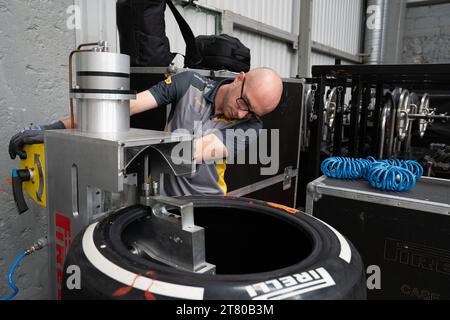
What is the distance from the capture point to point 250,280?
46 centimetres

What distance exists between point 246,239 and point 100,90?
0.41 meters

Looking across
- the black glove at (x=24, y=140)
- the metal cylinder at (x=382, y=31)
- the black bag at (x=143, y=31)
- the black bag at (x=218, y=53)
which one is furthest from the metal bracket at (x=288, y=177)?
the metal cylinder at (x=382, y=31)

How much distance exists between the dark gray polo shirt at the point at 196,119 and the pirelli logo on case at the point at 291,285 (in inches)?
30.6

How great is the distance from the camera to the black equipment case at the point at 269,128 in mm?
1473

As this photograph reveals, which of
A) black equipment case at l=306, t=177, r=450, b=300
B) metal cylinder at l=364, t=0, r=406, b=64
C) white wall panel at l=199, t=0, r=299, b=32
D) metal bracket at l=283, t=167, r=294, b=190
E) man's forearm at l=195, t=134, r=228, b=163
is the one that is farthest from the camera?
metal cylinder at l=364, t=0, r=406, b=64

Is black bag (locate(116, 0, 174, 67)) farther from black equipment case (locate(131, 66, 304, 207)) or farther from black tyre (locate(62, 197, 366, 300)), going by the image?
black tyre (locate(62, 197, 366, 300))

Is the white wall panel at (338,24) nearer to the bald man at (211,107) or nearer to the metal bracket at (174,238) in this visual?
the bald man at (211,107)

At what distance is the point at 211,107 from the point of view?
133 cm

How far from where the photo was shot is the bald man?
4.07 feet

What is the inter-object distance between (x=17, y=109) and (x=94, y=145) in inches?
34.1

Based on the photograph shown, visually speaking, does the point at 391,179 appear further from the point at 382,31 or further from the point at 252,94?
the point at 382,31

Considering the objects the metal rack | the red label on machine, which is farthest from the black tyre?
the metal rack

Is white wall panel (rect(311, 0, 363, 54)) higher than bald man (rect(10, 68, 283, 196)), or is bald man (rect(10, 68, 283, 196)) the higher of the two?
white wall panel (rect(311, 0, 363, 54))
